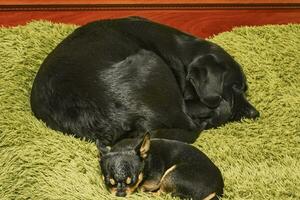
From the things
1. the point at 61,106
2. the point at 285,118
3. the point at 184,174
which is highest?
the point at 61,106

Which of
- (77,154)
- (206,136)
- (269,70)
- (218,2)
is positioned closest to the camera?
(77,154)

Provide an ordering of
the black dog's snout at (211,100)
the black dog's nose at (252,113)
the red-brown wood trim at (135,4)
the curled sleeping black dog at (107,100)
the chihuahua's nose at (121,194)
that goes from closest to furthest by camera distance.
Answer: the chihuahua's nose at (121,194), the curled sleeping black dog at (107,100), the black dog's snout at (211,100), the black dog's nose at (252,113), the red-brown wood trim at (135,4)

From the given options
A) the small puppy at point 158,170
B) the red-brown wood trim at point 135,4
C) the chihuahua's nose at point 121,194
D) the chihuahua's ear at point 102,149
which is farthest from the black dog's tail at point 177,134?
the red-brown wood trim at point 135,4

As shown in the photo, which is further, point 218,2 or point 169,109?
point 218,2

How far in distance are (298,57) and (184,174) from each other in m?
1.42

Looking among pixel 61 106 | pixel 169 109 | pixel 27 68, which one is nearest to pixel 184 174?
pixel 169 109

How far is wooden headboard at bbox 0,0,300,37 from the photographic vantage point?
2.98m

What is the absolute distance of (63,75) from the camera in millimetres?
2109

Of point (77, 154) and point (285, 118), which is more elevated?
point (77, 154)

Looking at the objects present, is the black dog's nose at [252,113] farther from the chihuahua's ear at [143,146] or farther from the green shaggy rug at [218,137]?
the chihuahua's ear at [143,146]

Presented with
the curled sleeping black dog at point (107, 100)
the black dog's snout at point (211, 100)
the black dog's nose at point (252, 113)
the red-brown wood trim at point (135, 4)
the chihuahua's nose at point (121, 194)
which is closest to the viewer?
the chihuahua's nose at point (121, 194)

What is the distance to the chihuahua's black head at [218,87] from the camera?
2352mm

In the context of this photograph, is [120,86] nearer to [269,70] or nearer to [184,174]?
[184,174]

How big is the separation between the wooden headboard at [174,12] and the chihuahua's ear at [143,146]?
1403 millimetres
